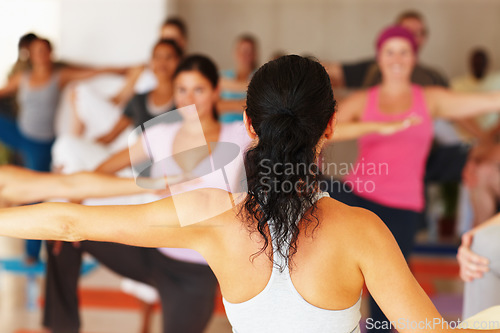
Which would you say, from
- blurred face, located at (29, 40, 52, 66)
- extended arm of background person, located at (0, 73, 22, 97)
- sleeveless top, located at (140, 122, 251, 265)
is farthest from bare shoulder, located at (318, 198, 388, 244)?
extended arm of background person, located at (0, 73, 22, 97)

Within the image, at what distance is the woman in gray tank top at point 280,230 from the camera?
124 centimetres

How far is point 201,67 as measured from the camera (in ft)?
8.93

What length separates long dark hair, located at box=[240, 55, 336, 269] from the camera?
123cm

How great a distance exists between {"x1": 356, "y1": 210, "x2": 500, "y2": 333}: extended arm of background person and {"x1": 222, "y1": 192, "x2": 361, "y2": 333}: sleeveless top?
11 cm

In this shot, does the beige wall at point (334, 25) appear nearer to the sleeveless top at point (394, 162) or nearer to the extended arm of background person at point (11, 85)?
the extended arm of background person at point (11, 85)

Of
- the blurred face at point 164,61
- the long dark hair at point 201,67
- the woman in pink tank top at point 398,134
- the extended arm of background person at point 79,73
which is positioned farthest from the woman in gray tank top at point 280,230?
the extended arm of background person at point 79,73

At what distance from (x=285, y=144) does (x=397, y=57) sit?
5.86ft

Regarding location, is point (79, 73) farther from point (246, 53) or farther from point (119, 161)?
point (119, 161)

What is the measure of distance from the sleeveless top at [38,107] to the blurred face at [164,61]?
43.7 inches

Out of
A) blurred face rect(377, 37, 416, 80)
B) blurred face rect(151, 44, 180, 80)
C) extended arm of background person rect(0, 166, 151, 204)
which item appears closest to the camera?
extended arm of background person rect(0, 166, 151, 204)

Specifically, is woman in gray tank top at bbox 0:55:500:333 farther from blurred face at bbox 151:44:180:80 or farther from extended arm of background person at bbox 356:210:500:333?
Answer: blurred face at bbox 151:44:180:80

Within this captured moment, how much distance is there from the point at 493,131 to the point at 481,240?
2122mm

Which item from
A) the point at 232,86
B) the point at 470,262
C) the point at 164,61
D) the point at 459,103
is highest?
the point at 164,61

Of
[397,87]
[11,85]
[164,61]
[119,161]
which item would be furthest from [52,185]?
[11,85]
